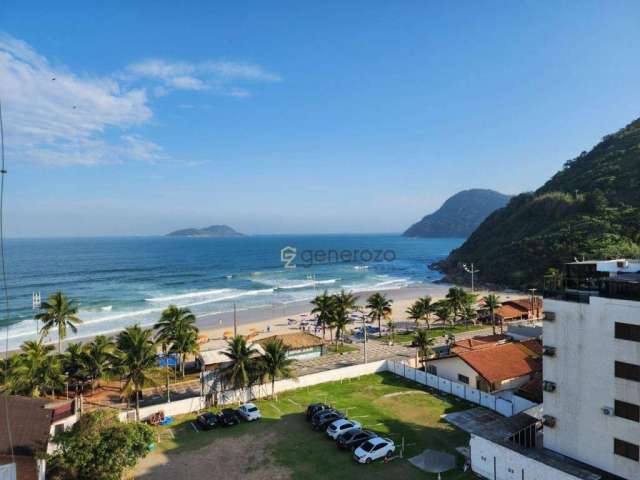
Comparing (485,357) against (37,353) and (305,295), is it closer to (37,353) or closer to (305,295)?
(37,353)

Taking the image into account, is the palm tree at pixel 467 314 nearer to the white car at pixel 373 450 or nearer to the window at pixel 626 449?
the white car at pixel 373 450

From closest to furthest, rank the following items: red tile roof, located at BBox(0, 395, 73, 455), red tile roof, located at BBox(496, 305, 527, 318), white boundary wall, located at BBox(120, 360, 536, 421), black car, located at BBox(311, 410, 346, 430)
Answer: red tile roof, located at BBox(0, 395, 73, 455)
black car, located at BBox(311, 410, 346, 430)
white boundary wall, located at BBox(120, 360, 536, 421)
red tile roof, located at BBox(496, 305, 527, 318)

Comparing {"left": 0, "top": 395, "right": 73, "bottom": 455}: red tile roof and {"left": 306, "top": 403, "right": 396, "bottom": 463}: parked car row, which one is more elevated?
{"left": 0, "top": 395, "right": 73, "bottom": 455}: red tile roof

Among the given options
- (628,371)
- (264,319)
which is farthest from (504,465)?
(264,319)

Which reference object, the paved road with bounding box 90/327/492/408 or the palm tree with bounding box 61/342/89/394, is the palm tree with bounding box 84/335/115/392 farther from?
the paved road with bounding box 90/327/492/408

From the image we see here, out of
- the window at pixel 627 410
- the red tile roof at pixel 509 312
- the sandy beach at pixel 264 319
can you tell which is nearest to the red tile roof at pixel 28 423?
the window at pixel 627 410

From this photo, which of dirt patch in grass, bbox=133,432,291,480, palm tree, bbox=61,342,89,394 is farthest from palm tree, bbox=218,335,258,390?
palm tree, bbox=61,342,89,394

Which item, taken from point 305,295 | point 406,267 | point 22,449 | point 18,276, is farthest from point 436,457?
Result: point 406,267
